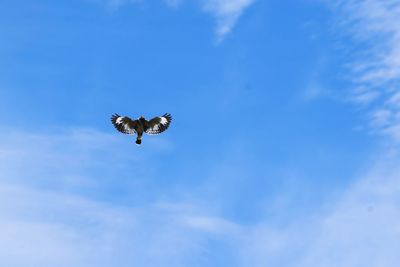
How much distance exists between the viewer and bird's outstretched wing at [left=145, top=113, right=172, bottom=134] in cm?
4203

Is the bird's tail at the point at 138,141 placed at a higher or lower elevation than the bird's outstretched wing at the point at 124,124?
lower

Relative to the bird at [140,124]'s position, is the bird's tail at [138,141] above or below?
below

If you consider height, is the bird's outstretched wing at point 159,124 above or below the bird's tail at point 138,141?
above

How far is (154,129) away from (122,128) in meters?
2.89

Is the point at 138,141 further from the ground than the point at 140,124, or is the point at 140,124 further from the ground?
the point at 140,124

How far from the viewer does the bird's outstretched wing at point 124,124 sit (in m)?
42.0

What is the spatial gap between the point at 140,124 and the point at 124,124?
1497 mm

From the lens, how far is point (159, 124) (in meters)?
42.2

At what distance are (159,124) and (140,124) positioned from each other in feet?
5.58

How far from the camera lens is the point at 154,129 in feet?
139

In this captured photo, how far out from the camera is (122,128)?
42.3m

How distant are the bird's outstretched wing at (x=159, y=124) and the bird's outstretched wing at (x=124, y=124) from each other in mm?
1351

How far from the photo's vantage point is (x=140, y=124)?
41.9m

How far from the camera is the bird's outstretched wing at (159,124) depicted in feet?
138
